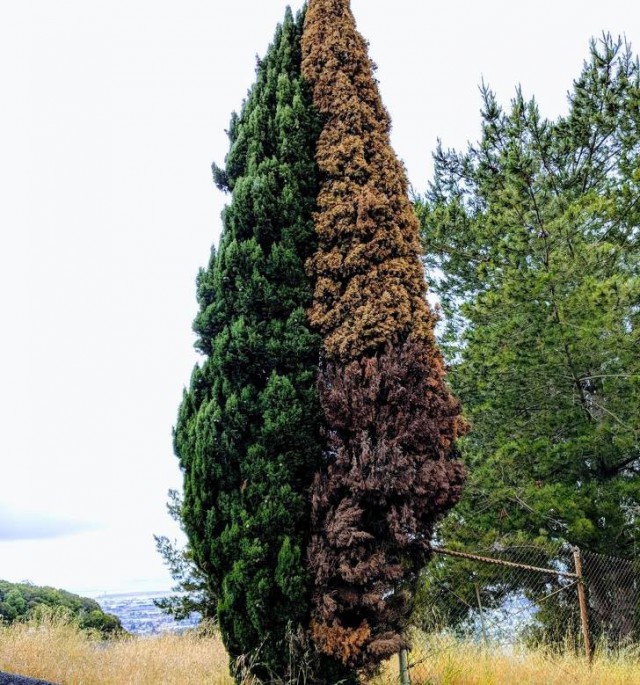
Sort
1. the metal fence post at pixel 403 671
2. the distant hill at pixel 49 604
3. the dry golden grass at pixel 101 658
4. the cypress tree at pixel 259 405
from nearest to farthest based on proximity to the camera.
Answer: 1. the cypress tree at pixel 259 405
2. the metal fence post at pixel 403 671
3. the dry golden grass at pixel 101 658
4. the distant hill at pixel 49 604

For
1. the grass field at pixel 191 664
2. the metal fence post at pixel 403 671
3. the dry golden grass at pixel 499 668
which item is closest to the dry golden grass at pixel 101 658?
the grass field at pixel 191 664

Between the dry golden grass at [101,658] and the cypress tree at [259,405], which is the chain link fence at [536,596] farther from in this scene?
the cypress tree at [259,405]

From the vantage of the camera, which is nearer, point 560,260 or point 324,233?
point 324,233

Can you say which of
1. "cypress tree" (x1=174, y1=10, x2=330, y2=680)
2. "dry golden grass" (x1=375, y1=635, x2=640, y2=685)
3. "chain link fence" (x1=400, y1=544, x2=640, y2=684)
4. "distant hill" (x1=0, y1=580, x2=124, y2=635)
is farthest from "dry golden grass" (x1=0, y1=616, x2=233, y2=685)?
"chain link fence" (x1=400, y1=544, x2=640, y2=684)

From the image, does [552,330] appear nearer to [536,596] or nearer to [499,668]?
[536,596]

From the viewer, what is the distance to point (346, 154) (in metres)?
6.03

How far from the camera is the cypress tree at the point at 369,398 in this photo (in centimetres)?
490

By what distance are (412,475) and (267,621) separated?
1594mm

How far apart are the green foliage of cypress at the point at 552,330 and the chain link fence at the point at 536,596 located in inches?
16.0

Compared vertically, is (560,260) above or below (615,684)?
above

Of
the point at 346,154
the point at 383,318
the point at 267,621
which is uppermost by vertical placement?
the point at 346,154

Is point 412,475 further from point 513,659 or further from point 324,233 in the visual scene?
point 513,659

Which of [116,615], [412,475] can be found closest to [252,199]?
[412,475]

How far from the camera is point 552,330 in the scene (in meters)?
9.80
